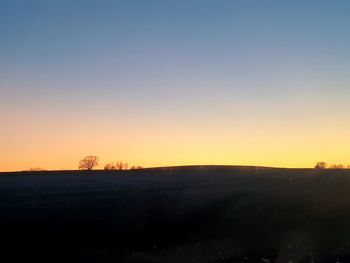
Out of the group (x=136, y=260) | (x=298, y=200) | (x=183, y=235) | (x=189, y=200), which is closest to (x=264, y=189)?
(x=298, y=200)

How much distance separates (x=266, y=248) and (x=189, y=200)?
1562 cm

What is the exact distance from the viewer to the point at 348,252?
29250 millimetres

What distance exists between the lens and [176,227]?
33688 millimetres

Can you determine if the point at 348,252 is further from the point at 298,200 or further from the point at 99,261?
the point at 298,200

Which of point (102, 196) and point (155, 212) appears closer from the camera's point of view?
point (155, 212)

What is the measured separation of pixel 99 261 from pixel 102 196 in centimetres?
2201

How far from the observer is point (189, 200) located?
1740 inches

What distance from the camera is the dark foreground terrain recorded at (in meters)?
26.6

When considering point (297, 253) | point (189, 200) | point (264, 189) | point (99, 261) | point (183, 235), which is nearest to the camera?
point (99, 261)

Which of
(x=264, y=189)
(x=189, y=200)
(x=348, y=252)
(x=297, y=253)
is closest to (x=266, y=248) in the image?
(x=297, y=253)

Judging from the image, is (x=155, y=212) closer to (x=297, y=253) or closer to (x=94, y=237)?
(x=94, y=237)

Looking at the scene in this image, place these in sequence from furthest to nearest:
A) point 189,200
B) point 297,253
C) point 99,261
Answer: point 189,200 → point 297,253 → point 99,261

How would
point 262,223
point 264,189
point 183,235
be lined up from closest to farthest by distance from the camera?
point 183,235, point 262,223, point 264,189

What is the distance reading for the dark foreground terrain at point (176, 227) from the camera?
26.6 meters
